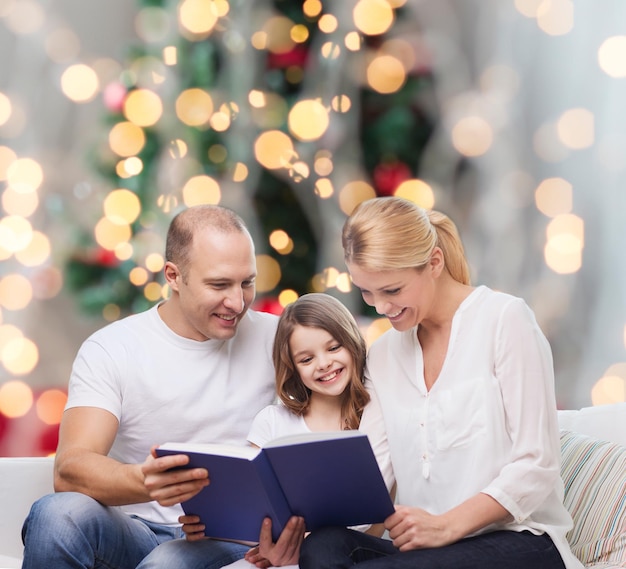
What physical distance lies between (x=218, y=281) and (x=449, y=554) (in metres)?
0.84

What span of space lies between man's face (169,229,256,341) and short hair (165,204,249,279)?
0.02m

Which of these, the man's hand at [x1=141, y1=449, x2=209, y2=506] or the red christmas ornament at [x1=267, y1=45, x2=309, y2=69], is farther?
the red christmas ornament at [x1=267, y1=45, x2=309, y2=69]

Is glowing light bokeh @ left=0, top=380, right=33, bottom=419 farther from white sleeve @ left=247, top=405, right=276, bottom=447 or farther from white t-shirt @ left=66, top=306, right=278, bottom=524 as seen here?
white sleeve @ left=247, top=405, right=276, bottom=447

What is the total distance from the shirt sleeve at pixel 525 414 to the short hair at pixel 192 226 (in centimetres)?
73

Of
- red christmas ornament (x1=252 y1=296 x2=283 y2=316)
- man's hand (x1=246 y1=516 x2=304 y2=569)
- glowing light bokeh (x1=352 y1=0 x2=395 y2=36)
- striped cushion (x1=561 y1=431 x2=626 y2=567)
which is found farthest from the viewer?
glowing light bokeh (x1=352 y1=0 x2=395 y2=36)

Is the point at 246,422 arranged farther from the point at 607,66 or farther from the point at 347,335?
the point at 607,66

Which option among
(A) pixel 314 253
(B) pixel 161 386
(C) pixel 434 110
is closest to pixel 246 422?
(B) pixel 161 386

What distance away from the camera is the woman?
62.7 inches

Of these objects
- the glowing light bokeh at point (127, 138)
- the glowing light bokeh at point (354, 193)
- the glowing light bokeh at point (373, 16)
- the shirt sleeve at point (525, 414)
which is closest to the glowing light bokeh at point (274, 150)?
the glowing light bokeh at point (354, 193)

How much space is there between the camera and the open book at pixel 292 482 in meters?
1.52

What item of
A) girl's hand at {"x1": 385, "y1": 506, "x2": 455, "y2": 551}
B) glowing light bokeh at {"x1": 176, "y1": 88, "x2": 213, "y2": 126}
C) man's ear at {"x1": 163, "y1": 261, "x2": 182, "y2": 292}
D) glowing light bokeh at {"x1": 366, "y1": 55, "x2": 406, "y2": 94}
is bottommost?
girl's hand at {"x1": 385, "y1": 506, "x2": 455, "y2": 551}

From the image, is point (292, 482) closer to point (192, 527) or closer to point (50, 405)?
point (192, 527)

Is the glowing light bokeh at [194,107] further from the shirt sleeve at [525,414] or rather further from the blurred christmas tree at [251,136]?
the shirt sleeve at [525,414]

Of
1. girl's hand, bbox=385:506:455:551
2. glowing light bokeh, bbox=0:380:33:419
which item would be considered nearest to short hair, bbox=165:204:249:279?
girl's hand, bbox=385:506:455:551
